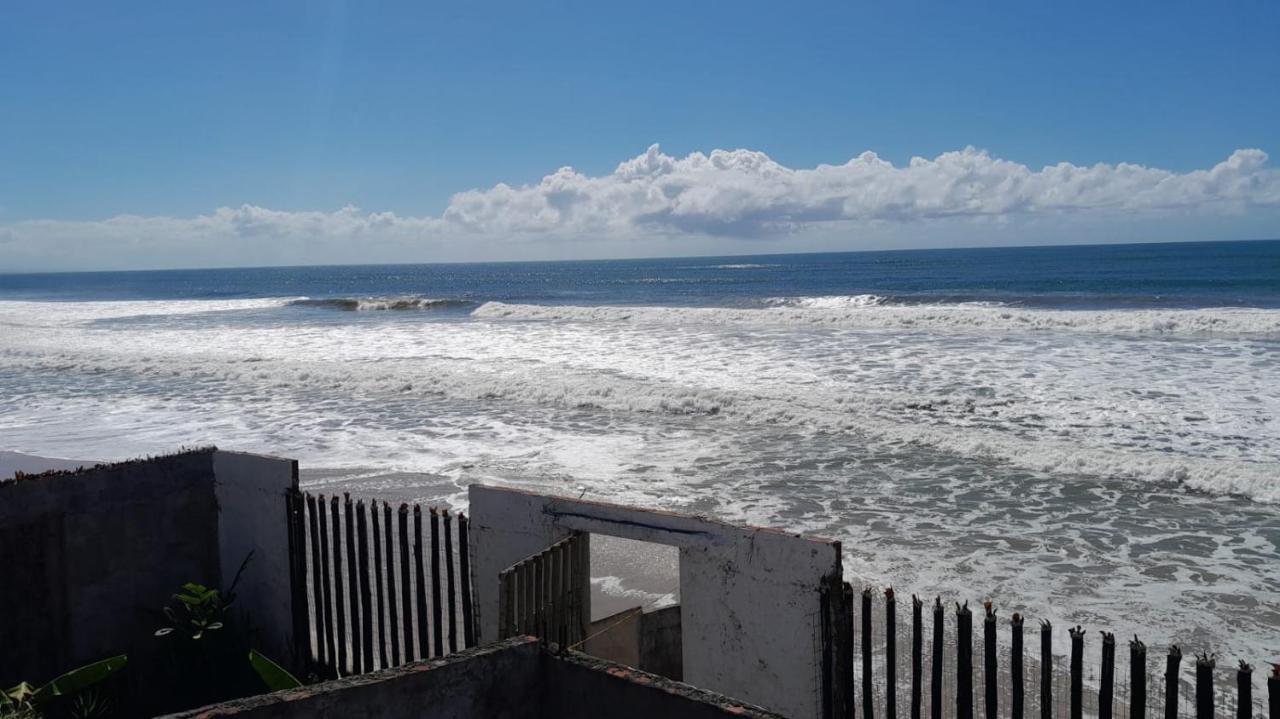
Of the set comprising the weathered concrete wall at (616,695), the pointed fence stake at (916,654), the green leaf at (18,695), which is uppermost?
the weathered concrete wall at (616,695)

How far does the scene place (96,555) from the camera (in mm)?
6031

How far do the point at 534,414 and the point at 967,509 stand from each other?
8.79m

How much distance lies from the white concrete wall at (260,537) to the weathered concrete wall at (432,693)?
3134 millimetres

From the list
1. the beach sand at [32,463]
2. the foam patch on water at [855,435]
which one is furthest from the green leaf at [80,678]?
the beach sand at [32,463]

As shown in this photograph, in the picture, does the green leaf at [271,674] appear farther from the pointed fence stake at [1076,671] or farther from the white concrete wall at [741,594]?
the pointed fence stake at [1076,671]

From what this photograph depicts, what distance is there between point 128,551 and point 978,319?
106ft

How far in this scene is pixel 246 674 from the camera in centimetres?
637

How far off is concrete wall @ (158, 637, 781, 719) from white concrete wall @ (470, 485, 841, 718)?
1.26 meters

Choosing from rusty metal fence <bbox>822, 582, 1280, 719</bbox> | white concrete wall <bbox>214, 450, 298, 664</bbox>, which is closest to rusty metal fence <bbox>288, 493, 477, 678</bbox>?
white concrete wall <bbox>214, 450, 298, 664</bbox>

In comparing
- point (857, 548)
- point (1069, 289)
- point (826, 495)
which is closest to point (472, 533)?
point (857, 548)

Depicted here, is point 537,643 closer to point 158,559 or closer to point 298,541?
point 298,541

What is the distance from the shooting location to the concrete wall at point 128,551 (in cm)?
571

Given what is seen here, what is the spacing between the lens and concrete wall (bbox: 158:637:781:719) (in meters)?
3.23

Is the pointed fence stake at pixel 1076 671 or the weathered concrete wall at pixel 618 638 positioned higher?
the pointed fence stake at pixel 1076 671
